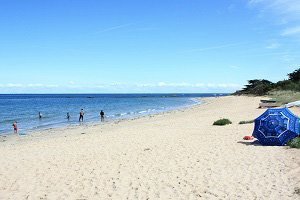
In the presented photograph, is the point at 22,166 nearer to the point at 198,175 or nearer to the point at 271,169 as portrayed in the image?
the point at 198,175

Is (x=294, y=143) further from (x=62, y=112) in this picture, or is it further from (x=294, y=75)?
(x=294, y=75)

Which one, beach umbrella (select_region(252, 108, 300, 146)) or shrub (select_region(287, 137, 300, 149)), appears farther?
beach umbrella (select_region(252, 108, 300, 146))

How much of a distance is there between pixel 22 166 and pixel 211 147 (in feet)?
23.9

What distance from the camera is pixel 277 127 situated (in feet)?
44.5

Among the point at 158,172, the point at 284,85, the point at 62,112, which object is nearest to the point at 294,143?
the point at 158,172

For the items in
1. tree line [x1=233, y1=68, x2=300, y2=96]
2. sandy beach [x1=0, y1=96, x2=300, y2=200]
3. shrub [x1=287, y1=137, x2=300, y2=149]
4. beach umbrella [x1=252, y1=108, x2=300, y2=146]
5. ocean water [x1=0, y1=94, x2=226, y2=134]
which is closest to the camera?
sandy beach [x1=0, y1=96, x2=300, y2=200]

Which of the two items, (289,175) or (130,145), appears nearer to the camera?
(289,175)

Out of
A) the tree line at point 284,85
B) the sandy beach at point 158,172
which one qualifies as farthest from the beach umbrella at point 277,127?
the tree line at point 284,85

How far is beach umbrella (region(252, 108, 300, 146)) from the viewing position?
13.4 m

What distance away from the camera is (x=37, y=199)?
870 centimetres

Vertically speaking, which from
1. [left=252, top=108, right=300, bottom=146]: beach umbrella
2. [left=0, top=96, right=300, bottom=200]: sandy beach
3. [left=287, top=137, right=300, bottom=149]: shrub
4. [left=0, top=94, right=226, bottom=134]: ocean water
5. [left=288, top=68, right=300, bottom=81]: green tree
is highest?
[left=288, top=68, right=300, bottom=81]: green tree

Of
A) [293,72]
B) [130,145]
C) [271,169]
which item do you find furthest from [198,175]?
[293,72]

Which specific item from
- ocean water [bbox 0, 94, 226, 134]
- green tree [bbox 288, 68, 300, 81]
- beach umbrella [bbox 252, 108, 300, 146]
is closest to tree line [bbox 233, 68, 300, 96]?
green tree [bbox 288, 68, 300, 81]

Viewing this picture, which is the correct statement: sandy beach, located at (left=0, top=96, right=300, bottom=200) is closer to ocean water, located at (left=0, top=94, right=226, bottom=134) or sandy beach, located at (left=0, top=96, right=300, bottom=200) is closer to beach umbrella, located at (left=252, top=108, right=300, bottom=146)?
beach umbrella, located at (left=252, top=108, right=300, bottom=146)
